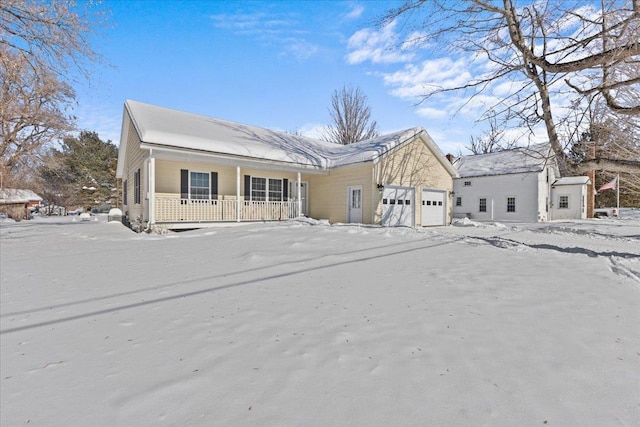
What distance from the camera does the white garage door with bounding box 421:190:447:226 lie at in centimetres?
1581

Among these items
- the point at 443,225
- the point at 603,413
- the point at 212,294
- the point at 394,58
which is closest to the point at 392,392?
the point at 603,413

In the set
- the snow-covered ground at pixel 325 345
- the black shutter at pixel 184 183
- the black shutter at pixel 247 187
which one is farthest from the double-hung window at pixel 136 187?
the snow-covered ground at pixel 325 345

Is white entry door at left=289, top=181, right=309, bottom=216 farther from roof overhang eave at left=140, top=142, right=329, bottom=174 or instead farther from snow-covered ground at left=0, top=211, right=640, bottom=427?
snow-covered ground at left=0, top=211, right=640, bottom=427

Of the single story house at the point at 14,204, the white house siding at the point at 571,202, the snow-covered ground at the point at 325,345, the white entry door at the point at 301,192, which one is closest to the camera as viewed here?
→ the snow-covered ground at the point at 325,345

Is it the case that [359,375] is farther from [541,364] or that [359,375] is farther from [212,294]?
[212,294]

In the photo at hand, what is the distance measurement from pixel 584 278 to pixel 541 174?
66.5ft

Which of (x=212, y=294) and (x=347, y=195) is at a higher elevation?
(x=347, y=195)

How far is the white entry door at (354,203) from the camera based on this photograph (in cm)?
1368

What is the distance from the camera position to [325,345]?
2.57 m

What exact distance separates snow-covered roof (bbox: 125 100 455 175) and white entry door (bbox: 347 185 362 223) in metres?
1.27

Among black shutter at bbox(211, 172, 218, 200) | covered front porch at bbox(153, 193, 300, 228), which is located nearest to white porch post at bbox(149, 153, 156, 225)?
covered front porch at bbox(153, 193, 300, 228)

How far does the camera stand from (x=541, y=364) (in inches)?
87.8

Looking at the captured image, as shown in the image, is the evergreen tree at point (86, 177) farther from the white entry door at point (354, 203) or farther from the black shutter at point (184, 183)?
the white entry door at point (354, 203)

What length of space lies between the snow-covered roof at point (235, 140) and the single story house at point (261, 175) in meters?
0.04
